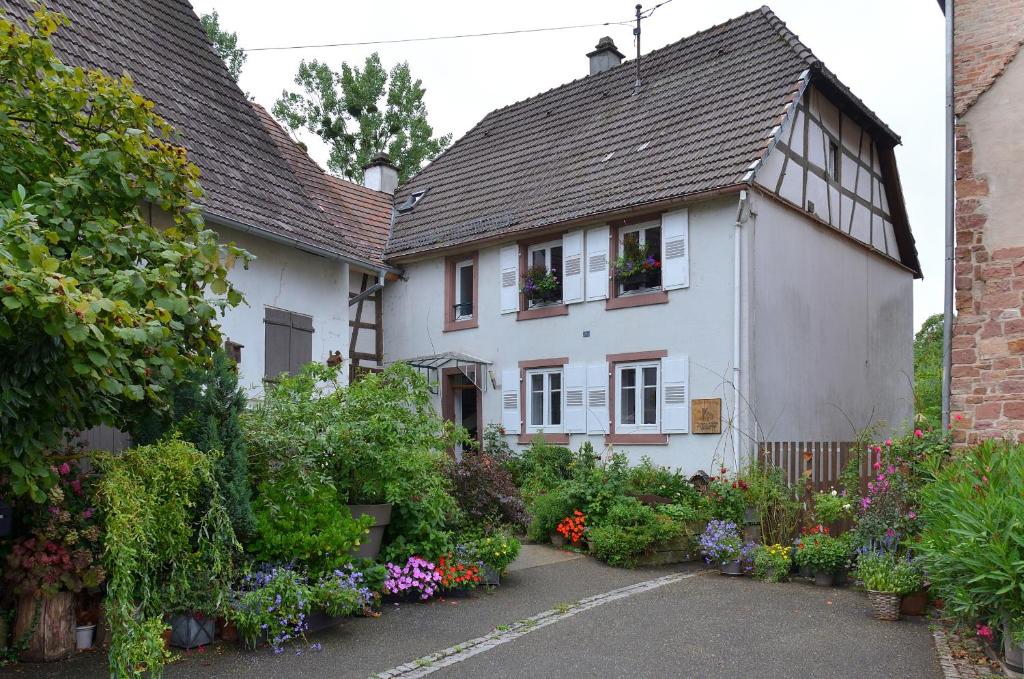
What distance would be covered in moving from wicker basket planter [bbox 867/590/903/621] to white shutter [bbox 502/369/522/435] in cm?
912

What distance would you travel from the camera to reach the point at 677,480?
12.7m

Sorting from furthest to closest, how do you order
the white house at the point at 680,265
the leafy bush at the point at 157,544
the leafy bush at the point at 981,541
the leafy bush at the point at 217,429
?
the white house at the point at 680,265, the leafy bush at the point at 217,429, the leafy bush at the point at 981,541, the leafy bush at the point at 157,544

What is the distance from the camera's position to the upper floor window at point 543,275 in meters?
16.6

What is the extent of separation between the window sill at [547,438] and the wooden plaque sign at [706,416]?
254cm

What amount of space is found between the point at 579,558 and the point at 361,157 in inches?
963

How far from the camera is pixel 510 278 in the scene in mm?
17219

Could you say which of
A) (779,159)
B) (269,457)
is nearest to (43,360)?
(269,457)

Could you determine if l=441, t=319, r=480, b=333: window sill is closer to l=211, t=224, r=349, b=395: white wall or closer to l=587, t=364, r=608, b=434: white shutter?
l=587, t=364, r=608, b=434: white shutter

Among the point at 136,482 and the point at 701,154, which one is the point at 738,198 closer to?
the point at 701,154

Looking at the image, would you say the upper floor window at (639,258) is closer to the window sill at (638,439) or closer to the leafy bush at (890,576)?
the window sill at (638,439)

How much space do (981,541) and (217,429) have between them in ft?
17.7

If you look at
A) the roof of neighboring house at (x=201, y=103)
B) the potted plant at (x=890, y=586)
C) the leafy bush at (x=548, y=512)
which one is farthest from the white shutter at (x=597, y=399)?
the potted plant at (x=890, y=586)

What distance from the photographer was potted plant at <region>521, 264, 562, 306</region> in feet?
54.4

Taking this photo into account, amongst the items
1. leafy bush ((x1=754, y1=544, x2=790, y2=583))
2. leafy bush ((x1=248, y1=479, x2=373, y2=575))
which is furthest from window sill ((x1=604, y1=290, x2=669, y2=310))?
leafy bush ((x1=248, y1=479, x2=373, y2=575))
